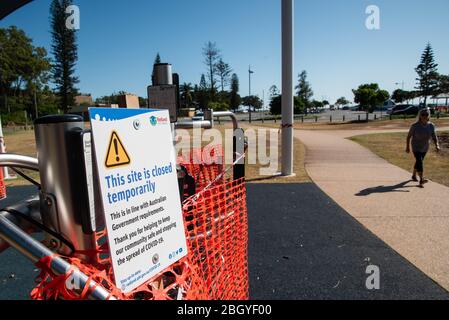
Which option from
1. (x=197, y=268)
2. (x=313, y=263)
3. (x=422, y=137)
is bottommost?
(x=313, y=263)

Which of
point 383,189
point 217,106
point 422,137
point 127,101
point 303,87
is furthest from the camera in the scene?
point 303,87

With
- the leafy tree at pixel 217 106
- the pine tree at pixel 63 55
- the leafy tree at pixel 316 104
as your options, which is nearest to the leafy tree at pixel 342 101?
the leafy tree at pixel 316 104

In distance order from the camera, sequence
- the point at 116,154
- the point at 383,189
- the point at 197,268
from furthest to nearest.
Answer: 1. the point at 383,189
2. the point at 197,268
3. the point at 116,154

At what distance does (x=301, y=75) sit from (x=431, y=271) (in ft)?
314

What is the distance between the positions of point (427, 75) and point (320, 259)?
8473cm

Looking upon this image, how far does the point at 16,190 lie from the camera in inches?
304

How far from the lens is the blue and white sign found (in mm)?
1133

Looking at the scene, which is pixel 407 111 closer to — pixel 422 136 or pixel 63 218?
pixel 422 136

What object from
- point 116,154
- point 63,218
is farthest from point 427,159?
point 63,218

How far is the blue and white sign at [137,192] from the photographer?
1133mm

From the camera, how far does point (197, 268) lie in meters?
1.81

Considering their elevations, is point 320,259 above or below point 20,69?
below

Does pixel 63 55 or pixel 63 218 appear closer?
pixel 63 218

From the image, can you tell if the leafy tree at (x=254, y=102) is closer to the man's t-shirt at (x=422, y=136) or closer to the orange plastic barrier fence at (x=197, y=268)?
the man's t-shirt at (x=422, y=136)
